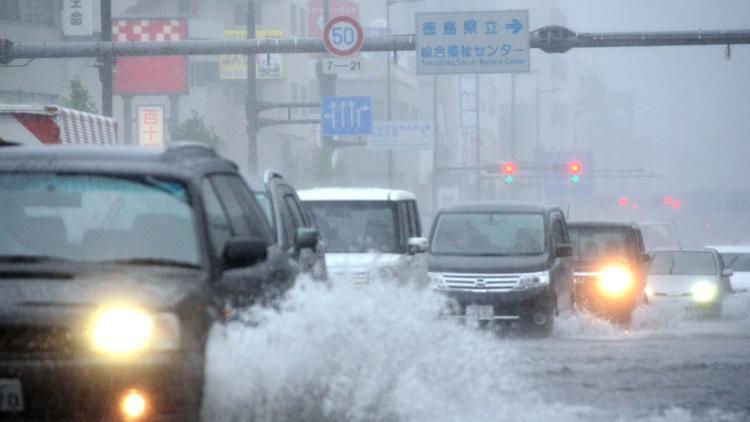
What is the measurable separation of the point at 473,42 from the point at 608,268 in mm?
11029

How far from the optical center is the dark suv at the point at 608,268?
87.1ft

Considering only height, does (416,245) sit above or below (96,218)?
below

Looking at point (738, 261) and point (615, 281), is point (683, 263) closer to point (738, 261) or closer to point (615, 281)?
point (738, 261)

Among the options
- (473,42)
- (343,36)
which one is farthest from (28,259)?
(473,42)

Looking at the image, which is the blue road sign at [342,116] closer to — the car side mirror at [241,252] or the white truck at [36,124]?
the white truck at [36,124]

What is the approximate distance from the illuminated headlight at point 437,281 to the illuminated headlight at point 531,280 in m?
1.07

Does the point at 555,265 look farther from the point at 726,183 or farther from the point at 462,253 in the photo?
the point at 726,183

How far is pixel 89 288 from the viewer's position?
773cm

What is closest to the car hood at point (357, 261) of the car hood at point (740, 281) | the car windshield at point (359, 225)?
the car windshield at point (359, 225)

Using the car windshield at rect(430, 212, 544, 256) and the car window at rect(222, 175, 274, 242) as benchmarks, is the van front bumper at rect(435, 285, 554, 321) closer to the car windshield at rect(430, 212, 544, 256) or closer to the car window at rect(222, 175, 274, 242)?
the car windshield at rect(430, 212, 544, 256)

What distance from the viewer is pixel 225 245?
852 cm

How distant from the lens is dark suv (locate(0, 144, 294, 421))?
24.7 ft

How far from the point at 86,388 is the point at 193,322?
0.60m

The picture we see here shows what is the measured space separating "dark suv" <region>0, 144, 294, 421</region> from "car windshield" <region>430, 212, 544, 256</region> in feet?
46.2
